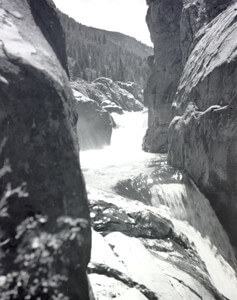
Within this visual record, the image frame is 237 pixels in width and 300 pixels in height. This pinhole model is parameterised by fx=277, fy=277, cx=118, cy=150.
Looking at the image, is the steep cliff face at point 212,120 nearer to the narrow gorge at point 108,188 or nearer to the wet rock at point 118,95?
the narrow gorge at point 108,188

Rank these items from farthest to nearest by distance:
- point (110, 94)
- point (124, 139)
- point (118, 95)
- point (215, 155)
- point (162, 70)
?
1. point (118, 95)
2. point (110, 94)
3. point (124, 139)
4. point (162, 70)
5. point (215, 155)

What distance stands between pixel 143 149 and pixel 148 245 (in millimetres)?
21130

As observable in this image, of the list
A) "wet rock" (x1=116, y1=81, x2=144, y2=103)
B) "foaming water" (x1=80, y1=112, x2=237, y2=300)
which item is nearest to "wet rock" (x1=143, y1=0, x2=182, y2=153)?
"foaming water" (x1=80, y1=112, x2=237, y2=300)

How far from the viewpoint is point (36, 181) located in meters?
3.37

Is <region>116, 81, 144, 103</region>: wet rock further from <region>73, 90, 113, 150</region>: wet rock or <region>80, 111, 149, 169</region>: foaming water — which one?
<region>73, 90, 113, 150</region>: wet rock

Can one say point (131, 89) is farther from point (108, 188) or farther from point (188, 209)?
point (188, 209)

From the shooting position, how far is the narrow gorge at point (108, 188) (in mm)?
3227

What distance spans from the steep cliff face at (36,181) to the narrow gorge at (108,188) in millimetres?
12

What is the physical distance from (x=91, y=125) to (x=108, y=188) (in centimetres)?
2264

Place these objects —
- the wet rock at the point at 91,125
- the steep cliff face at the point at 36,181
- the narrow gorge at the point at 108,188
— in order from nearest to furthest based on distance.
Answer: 1. the steep cliff face at the point at 36,181
2. the narrow gorge at the point at 108,188
3. the wet rock at the point at 91,125

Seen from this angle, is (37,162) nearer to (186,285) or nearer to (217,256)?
(186,285)

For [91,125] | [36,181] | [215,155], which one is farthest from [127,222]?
[91,125]

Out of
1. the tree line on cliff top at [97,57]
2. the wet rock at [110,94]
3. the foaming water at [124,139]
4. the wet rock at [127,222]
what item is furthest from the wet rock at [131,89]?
the wet rock at [127,222]

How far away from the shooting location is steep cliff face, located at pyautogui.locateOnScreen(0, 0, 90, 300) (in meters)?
3.09
